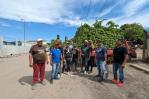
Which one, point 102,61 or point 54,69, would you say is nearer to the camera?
point 54,69

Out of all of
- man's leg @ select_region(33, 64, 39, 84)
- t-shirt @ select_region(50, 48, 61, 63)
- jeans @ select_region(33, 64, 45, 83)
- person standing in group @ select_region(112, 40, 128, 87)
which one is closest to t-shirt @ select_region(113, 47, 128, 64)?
person standing in group @ select_region(112, 40, 128, 87)

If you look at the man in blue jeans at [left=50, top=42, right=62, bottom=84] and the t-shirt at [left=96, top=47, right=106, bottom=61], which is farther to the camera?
the t-shirt at [left=96, top=47, right=106, bottom=61]

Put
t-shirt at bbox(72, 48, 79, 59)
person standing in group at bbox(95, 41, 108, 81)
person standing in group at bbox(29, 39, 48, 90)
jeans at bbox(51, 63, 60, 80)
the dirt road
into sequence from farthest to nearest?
t-shirt at bbox(72, 48, 79, 59) → person standing in group at bbox(95, 41, 108, 81) → jeans at bbox(51, 63, 60, 80) → person standing in group at bbox(29, 39, 48, 90) → the dirt road

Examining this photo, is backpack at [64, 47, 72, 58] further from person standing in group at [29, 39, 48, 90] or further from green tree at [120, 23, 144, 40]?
green tree at [120, 23, 144, 40]

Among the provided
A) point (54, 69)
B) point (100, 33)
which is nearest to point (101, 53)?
point (54, 69)

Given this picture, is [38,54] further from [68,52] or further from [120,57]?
[68,52]

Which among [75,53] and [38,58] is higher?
[75,53]

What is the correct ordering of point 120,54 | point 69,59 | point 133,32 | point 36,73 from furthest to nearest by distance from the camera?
point 133,32 → point 69,59 → point 120,54 → point 36,73

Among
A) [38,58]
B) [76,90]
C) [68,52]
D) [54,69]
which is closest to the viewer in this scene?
[76,90]

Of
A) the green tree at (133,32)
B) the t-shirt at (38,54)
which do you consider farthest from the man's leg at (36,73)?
the green tree at (133,32)

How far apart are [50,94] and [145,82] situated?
483 cm

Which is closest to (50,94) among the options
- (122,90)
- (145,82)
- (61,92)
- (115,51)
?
(61,92)

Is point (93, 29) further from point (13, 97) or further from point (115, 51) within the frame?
point (13, 97)

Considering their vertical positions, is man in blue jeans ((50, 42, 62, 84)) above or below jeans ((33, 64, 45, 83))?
above
